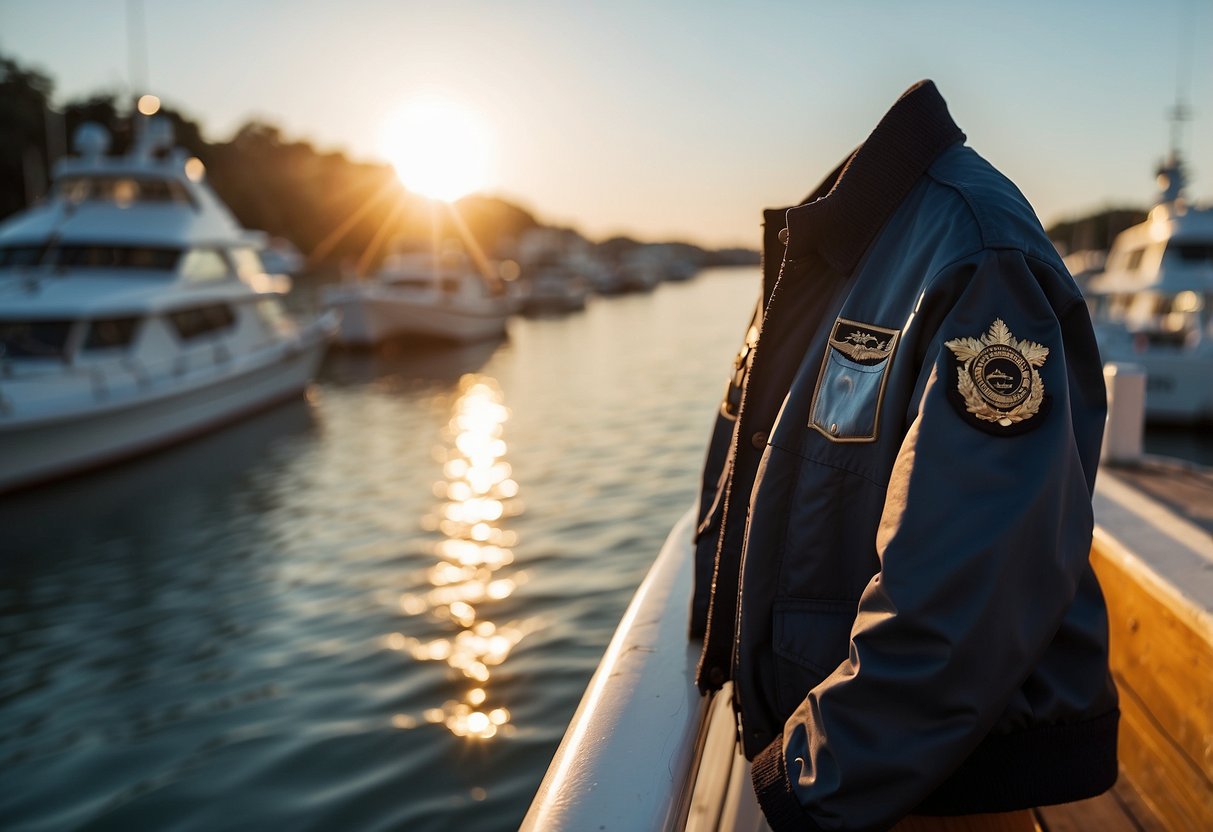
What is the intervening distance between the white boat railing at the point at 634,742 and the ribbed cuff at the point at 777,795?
0.72 feet

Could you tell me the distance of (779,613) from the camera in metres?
1.49

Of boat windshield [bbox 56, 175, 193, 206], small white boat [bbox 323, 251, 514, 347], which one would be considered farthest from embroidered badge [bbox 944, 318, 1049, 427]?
small white boat [bbox 323, 251, 514, 347]

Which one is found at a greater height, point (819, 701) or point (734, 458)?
point (734, 458)

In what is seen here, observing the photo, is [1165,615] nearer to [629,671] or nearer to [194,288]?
[629,671]

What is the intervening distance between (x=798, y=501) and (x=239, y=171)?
233 ft

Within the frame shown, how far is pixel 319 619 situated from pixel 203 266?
969 centimetres

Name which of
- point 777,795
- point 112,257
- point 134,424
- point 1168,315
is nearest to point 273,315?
point 112,257

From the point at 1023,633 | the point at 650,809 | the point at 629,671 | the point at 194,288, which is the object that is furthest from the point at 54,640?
the point at 194,288

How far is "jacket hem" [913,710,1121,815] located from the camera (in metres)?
1.40

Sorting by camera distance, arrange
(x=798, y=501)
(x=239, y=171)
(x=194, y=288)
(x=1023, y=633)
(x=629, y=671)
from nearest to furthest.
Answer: (x=1023, y=633), (x=798, y=501), (x=629, y=671), (x=194, y=288), (x=239, y=171)

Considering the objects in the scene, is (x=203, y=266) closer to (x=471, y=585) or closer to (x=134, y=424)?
(x=134, y=424)

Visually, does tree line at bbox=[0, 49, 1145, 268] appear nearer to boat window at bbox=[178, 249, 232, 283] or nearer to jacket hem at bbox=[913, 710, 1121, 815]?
boat window at bbox=[178, 249, 232, 283]

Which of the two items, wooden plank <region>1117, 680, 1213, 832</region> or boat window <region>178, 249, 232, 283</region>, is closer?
wooden plank <region>1117, 680, 1213, 832</region>

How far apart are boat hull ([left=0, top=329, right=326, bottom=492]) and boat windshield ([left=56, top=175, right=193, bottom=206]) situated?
2.98 m
